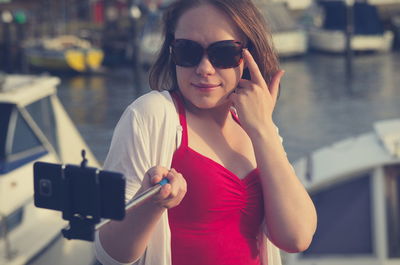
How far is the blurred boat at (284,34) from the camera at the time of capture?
36.6 meters

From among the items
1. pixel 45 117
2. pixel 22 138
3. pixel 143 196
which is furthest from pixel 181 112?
pixel 45 117

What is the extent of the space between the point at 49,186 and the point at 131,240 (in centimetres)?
37

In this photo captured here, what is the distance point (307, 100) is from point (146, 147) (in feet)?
77.8

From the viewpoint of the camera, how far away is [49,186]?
1.80m

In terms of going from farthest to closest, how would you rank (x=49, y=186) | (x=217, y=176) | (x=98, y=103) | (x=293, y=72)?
(x=293, y=72)
(x=98, y=103)
(x=217, y=176)
(x=49, y=186)

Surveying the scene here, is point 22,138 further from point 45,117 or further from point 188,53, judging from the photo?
point 188,53

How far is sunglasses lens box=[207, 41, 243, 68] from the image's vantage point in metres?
2.29

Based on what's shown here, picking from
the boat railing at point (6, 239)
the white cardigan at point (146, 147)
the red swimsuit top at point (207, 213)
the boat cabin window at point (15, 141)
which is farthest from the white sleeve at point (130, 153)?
the boat cabin window at point (15, 141)

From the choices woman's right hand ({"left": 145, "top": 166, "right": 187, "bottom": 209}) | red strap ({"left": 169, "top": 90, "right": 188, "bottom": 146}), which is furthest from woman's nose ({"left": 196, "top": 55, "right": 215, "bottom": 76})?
woman's right hand ({"left": 145, "top": 166, "right": 187, "bottom": 209})

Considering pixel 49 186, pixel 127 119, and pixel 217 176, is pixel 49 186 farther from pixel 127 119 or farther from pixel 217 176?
pixel 217 176

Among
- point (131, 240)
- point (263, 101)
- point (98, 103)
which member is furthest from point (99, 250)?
point (98, 103)

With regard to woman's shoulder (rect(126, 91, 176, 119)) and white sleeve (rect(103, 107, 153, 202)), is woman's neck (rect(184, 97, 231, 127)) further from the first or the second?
white sleeve (rect(103, 107, 153, 202))

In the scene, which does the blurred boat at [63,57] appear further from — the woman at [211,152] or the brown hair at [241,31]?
the woman at [211,152]

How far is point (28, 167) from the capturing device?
712 cm
